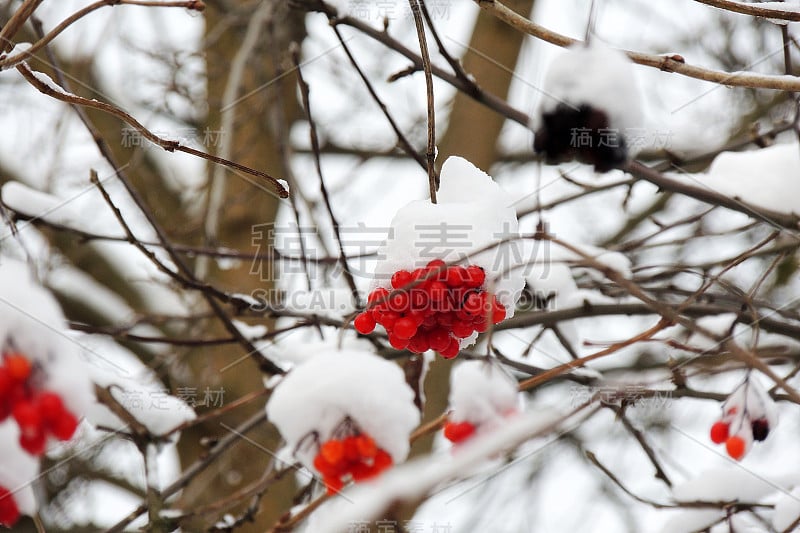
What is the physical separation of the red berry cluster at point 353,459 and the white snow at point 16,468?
15.6 inches

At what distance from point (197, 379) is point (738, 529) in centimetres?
264

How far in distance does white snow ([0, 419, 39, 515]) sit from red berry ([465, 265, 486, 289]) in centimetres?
72

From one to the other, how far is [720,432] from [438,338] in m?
0.67

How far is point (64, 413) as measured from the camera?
96 centimetres

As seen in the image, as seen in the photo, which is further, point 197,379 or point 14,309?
point 197,379

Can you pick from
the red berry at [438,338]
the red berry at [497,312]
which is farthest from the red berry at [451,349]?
the red berry at [497,312]

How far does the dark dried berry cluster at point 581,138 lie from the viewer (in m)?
1.09

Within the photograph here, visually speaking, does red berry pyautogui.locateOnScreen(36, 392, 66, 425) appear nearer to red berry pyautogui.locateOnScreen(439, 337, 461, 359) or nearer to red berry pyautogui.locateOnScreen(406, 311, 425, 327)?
red berry pyautogui.locateOnScreen(406, 311, 425, 327)

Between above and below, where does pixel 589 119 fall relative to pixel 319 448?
above

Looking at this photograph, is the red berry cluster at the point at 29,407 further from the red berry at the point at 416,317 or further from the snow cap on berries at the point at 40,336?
the red berry at the point at 416,317

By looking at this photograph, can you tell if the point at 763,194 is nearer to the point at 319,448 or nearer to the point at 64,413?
the point at 319,448

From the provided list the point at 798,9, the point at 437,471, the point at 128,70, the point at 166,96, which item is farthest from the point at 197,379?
the point at 437,471

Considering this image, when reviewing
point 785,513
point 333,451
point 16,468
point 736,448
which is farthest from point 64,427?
point 785,513

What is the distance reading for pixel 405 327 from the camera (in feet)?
4.36
